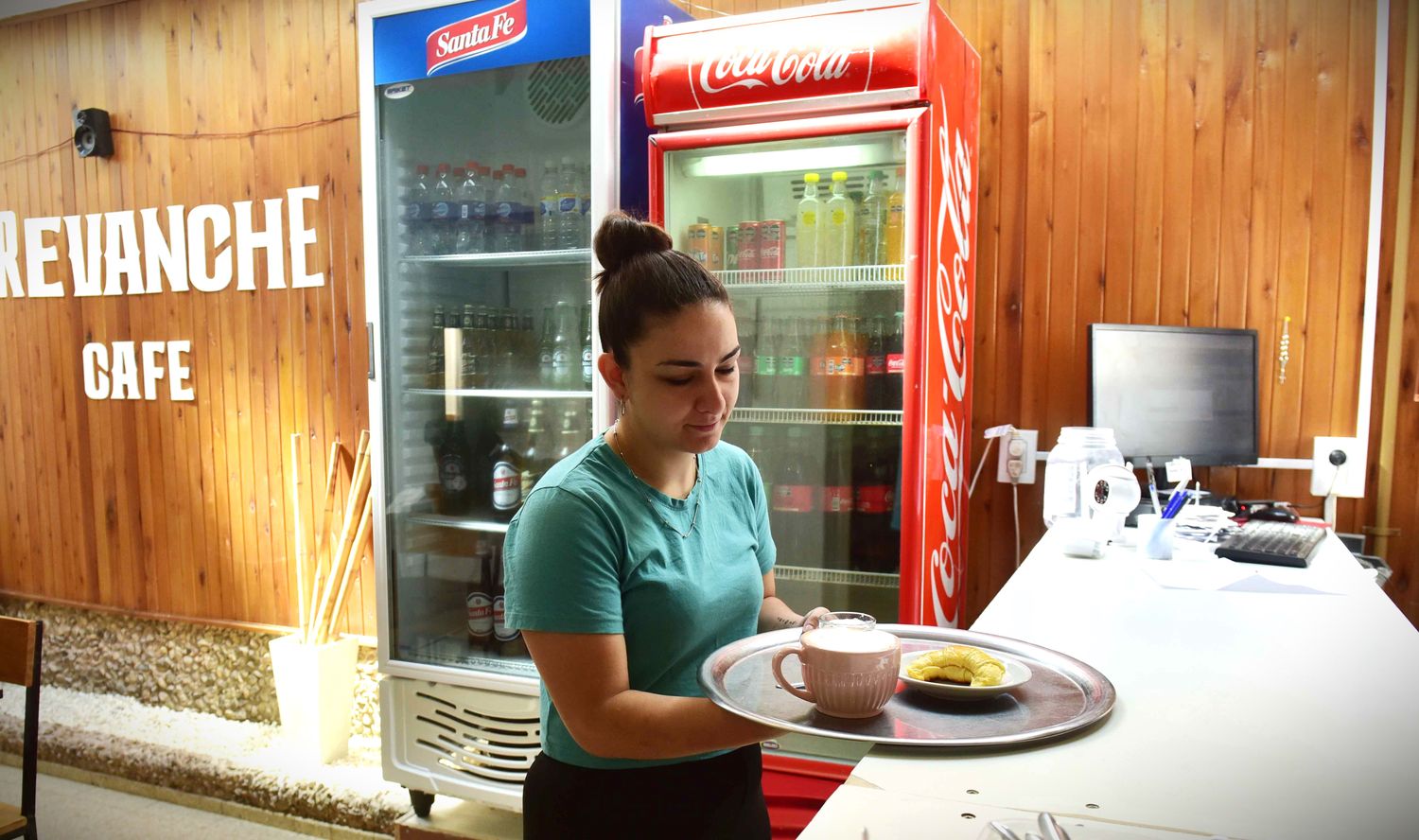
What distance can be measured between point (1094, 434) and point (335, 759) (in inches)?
115

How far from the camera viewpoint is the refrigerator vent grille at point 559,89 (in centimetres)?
284

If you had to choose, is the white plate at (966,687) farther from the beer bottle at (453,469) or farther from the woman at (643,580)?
the beer bottle at (453,469)

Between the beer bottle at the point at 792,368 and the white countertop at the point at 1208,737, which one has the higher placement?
the beer bottle at the point at 792,368

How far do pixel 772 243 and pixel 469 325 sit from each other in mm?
1060

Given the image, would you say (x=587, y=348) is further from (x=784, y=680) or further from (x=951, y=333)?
(x=784, y=680)

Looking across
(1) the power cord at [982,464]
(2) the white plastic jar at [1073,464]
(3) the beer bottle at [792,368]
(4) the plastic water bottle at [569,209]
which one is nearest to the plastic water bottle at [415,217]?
(4) the plastic water bottle at [569,209]

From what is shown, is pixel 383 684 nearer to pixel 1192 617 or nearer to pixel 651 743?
pixel 651 743

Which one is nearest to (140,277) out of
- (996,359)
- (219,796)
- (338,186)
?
(338,186)

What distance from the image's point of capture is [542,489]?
1.28 metres

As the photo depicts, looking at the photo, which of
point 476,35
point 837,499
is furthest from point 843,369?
point 476,35

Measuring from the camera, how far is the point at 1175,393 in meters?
2.51

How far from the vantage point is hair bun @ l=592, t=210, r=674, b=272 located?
1408mm

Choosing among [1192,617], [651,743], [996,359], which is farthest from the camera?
[996,359]

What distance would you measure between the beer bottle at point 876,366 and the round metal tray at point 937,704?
153 centimetres
